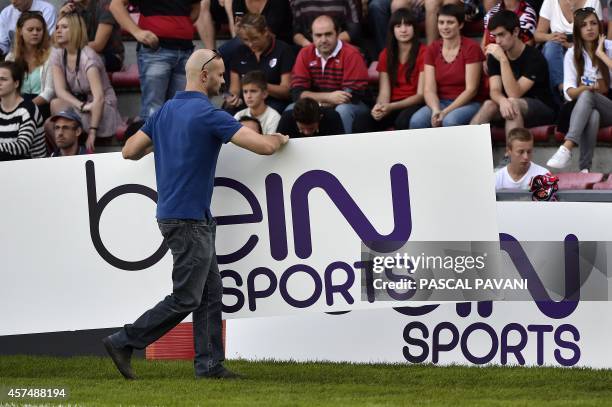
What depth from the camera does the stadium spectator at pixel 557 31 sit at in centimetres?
1198

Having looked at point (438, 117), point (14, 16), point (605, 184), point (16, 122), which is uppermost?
point (14, 16)

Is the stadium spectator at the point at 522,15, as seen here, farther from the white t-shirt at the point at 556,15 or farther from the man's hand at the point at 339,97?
the man's hand at the point at 339,97

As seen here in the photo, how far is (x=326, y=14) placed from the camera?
1286 cm

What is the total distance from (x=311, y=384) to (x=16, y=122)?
5.20m

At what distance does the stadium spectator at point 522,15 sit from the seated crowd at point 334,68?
1 cm

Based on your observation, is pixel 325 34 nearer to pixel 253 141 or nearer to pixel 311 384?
pixel 253 141

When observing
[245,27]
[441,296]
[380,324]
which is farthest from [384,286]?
[245,27]

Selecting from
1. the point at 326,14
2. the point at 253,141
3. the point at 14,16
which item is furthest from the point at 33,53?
the point at 253,141

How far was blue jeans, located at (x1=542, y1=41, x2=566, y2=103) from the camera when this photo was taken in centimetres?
1195

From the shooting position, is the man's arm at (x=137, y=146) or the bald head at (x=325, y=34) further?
the bald head at (x=325, y=34)

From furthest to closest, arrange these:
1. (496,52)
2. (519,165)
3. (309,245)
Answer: (496,52), (519,165), (309,245)

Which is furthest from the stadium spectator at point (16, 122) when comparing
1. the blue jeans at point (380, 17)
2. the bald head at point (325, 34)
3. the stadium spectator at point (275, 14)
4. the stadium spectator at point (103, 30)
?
the blue jeans at point (380, 17)

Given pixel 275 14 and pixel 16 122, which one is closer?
pixel 16 122

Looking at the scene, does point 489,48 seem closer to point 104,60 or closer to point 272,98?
point 272,98
